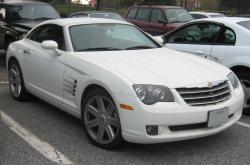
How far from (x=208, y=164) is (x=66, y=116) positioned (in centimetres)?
243

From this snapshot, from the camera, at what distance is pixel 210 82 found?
15.8 feet

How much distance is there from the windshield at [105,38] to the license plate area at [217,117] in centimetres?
169

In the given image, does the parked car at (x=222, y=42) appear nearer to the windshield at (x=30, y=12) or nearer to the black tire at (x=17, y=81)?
the black tire at (x=17, y=81)

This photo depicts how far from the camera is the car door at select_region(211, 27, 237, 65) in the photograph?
665 cm

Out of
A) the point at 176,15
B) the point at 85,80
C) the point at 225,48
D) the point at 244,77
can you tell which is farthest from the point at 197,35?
the point at 176,15

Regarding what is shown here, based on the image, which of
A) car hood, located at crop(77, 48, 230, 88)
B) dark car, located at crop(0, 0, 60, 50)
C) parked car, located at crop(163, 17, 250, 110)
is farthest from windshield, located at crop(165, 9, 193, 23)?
car hood, located at crop(77, 48, 230, 88)

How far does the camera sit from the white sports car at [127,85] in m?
4.46

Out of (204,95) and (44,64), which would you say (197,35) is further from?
(204,95)

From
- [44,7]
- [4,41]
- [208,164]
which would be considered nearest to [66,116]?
[208,164]

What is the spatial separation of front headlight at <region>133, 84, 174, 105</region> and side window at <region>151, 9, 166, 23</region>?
1069 cm

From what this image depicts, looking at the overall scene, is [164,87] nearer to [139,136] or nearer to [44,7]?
[139,136]

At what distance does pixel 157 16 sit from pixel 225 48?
867cm

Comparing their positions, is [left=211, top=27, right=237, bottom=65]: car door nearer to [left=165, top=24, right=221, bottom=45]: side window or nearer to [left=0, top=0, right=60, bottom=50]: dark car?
[left=165, top=24, right=221, bottom=45]: side window

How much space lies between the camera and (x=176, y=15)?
50.6 feet
